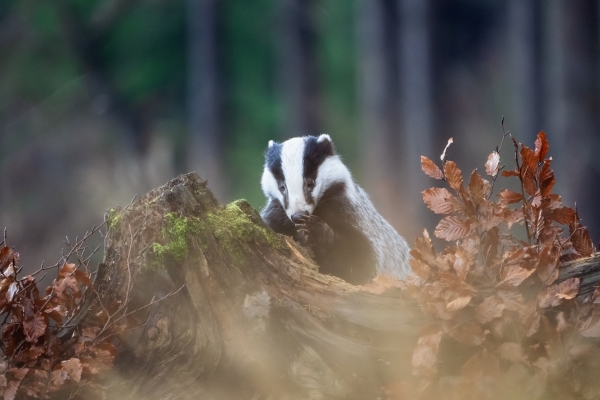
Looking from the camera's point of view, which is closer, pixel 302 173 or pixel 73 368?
pixel 73 368

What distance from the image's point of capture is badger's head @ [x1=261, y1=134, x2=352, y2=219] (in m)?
2.45

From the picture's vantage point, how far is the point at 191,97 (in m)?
8.17

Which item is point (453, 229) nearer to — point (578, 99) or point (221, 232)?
point (221, 232)

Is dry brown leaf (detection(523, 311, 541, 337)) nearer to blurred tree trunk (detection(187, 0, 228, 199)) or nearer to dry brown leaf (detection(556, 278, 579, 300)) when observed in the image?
dry brown leaf (detection(556, 278, 579, 300))

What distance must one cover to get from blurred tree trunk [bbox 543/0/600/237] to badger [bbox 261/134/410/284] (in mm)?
1789

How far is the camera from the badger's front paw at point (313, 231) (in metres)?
2.28

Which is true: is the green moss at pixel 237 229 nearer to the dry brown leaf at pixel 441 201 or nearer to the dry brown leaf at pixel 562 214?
the dry brown leaf at pixel 441 201

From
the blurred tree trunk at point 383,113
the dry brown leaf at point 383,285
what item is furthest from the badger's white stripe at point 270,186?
the blurred tree trunk at point 383,113

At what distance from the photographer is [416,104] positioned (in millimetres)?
5312

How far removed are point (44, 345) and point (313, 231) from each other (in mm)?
965

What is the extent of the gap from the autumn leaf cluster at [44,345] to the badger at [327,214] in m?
0.85

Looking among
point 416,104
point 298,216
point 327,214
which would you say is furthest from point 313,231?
point 416,104

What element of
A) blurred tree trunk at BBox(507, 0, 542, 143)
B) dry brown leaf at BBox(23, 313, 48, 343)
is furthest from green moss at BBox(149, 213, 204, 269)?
blurred tree trunk at BBox(507, 0, 542, 143)

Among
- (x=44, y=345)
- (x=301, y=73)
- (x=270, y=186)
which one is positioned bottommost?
(x=44, y=345)
